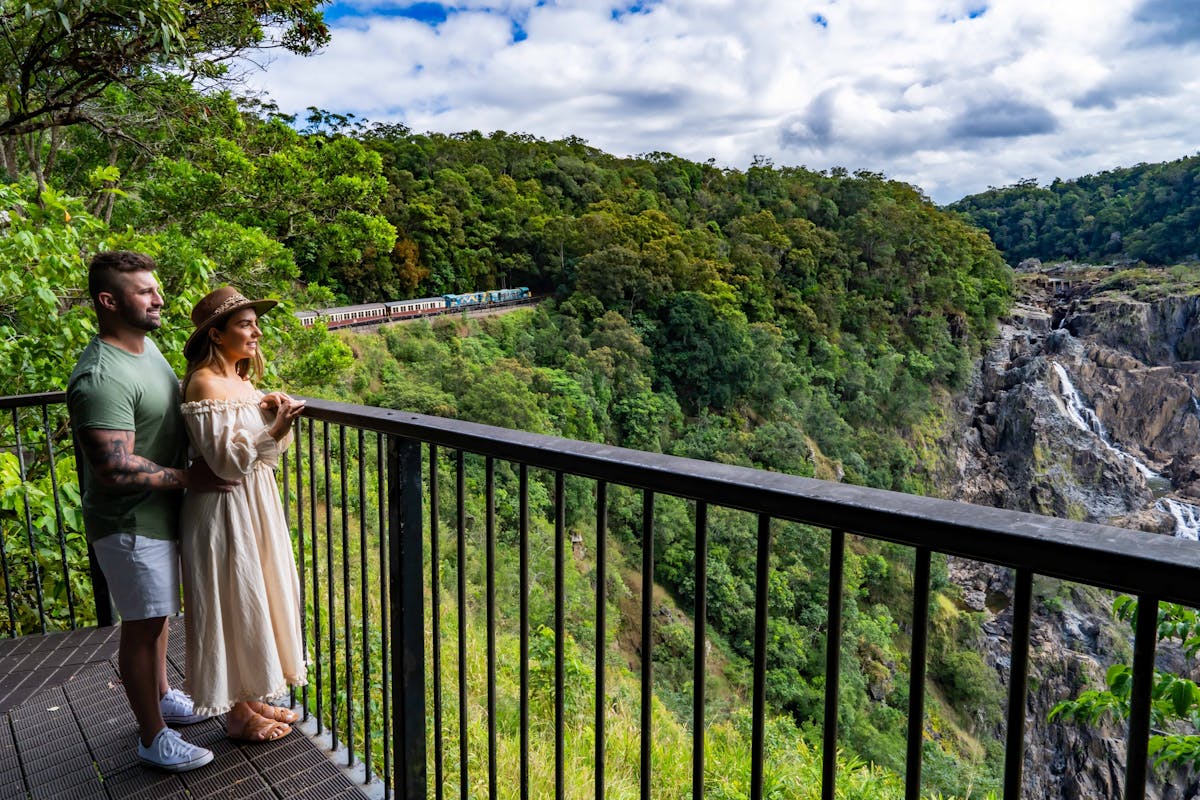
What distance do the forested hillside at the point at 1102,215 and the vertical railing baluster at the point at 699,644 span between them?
5135cm

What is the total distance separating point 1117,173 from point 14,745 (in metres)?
63.2

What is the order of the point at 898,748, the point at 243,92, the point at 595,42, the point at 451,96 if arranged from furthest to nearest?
the point at 451,96
the point at 595,42
the point at 898,748
the point at 243,92

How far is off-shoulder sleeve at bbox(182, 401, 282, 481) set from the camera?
1.62 metres

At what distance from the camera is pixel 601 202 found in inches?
1296

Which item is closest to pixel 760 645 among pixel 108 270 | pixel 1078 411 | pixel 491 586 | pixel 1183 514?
pixel 491 586

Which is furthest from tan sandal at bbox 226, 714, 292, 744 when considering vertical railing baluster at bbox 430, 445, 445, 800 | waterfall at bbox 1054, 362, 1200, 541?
waterfall at bbox 1054, 362, 1200, 541

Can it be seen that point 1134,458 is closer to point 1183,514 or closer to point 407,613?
point 1183,514

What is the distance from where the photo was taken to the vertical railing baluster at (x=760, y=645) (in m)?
0.81

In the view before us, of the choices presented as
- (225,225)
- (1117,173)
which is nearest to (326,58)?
(225,225)

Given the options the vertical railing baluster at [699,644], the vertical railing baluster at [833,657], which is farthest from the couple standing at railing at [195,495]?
the vertical railing baluster at [833,657]

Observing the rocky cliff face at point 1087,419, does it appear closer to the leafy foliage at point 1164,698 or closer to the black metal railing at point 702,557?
the leafy foliage at point 1164,698

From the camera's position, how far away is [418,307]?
24.2 meters

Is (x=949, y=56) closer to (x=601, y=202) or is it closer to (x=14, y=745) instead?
(x=601, y=202)

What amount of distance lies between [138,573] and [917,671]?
1.67m
